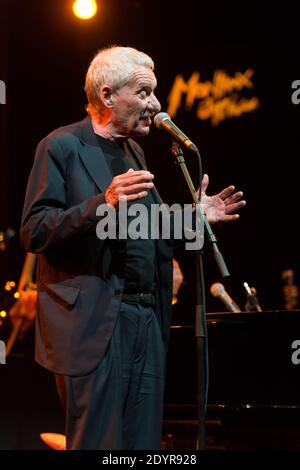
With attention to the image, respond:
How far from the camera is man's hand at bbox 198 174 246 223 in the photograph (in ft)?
8.99

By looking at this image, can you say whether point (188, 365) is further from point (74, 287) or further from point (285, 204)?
point (285, 204)

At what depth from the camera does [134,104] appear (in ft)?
8.57

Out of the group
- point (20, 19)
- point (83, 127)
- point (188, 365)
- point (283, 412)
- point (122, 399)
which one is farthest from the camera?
point (20, 19)

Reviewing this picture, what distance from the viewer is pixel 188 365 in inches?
161

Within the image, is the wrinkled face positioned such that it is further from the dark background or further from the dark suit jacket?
the dark background

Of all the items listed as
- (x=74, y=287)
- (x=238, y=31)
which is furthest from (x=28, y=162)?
(x=74, y=287)

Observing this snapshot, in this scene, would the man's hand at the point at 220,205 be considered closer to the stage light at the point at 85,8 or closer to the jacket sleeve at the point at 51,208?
the jacket sleeve at the point at 51,208

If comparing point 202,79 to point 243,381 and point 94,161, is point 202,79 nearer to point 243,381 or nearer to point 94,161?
point 243,381

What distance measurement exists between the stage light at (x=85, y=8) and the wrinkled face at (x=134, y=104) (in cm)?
392

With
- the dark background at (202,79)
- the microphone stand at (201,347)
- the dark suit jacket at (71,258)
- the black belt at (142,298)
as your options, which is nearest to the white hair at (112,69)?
the dark suit jacket at (71,258)

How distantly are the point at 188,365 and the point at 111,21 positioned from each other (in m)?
3.91

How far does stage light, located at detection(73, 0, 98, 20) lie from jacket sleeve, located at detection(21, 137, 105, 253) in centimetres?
415

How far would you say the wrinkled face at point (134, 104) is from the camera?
261cm

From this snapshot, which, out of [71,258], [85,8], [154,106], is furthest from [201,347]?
[85,8]
